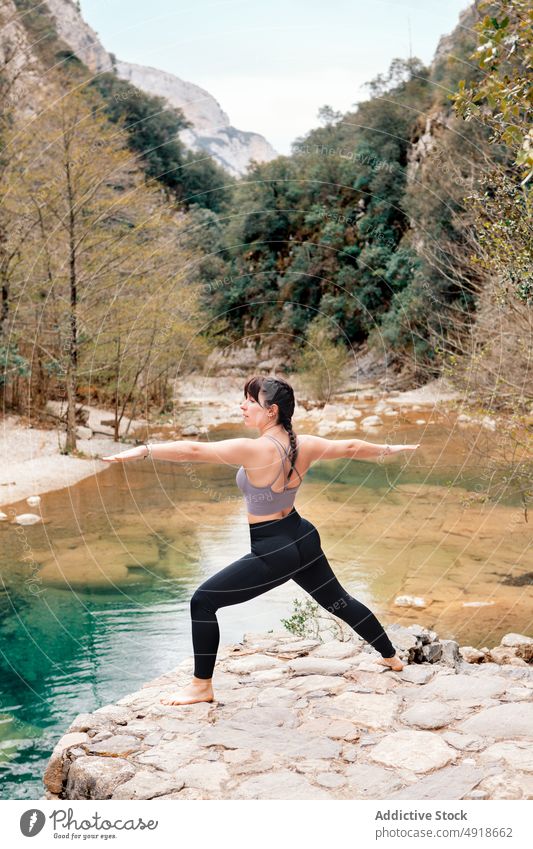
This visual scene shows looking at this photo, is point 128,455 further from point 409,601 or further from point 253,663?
point 409,601

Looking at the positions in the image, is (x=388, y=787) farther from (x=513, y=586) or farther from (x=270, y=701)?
(x=513, y=586)

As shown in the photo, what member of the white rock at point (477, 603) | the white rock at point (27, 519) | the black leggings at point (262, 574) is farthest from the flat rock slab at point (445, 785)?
the white rock at point (27, 519)

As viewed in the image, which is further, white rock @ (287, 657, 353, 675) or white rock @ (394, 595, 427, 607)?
white rock @ (394, 595, 427, 607)

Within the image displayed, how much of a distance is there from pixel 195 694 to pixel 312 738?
31.7 inches

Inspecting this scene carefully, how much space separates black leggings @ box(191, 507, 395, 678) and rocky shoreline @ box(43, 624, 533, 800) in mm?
453

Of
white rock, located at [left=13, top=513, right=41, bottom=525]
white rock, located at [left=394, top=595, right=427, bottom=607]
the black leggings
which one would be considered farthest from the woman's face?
white rock, located at [left=13, top=513, right=41, bottom=525]

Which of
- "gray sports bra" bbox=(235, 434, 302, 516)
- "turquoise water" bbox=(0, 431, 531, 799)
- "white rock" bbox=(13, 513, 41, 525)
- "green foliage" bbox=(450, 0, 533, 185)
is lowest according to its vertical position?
"turquoise water" bbox=(0, 431, 531, 799)

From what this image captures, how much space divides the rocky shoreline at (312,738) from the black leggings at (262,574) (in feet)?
1.49

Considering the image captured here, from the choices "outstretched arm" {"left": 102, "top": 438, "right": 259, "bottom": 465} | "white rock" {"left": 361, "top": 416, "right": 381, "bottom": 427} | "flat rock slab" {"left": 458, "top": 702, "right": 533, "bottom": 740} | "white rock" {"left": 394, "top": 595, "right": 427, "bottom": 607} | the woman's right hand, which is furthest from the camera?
"white rock" {"left": 361, "top": 416, "right": 381, "bottom": 427}

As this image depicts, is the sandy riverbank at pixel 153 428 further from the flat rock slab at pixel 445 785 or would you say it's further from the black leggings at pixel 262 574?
A: the flat rock slab at pixel 445 785

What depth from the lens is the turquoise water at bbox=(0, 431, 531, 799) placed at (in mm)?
7309

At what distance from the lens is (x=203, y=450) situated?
3867 millimetres

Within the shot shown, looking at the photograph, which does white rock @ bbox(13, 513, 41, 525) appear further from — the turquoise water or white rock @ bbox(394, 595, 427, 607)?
white rock @ bbox(394, 595, 427, 607)

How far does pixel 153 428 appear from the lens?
22.6m
